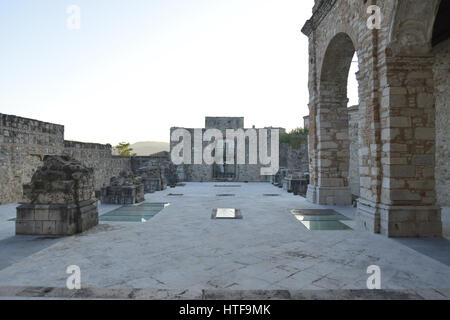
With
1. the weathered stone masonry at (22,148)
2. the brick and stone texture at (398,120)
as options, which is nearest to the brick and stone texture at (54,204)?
the weathered stone masonry at (22,148)

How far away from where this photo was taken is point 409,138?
496 centimetres

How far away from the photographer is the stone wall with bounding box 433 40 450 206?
819 cm

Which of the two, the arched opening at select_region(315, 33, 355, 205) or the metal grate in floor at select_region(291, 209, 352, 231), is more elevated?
the arched opening at select_region(315, 33, 355, 205)

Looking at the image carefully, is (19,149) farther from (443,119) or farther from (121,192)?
(443,119)

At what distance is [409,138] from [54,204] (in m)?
6.26

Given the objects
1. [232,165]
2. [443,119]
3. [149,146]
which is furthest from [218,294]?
[149,146]

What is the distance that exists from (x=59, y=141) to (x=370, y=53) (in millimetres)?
11093

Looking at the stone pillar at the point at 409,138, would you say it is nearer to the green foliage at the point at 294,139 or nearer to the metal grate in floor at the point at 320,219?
the metal grate in floor at the point at 320,219

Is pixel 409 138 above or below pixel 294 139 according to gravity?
below

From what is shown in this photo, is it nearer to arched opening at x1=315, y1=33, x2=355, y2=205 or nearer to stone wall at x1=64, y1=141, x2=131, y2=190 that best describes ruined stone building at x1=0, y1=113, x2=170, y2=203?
stone wall at x1=64, y1=141, x2=131, y2=190

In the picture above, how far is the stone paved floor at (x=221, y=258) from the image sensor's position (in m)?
2.93

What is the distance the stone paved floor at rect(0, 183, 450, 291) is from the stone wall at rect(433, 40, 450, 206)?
4.78 meters
